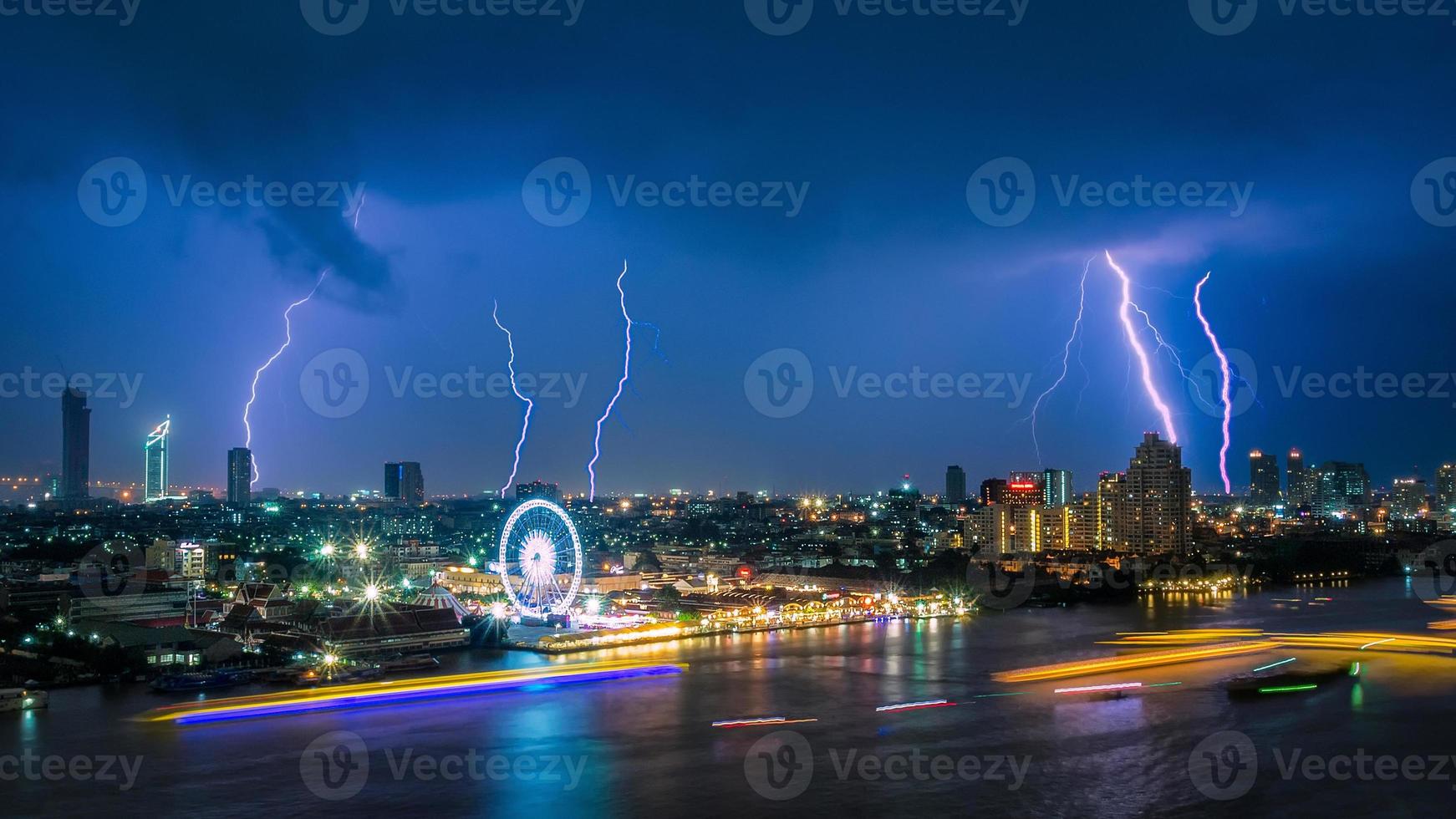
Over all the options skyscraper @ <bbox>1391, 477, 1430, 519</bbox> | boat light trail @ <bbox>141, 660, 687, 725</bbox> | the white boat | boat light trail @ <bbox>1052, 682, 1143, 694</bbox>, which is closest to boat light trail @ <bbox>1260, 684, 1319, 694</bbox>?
boat light trail @ <bbox>1052, 682, 1143, 694</bbox>

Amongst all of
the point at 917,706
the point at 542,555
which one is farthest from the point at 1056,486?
the point at 917,706

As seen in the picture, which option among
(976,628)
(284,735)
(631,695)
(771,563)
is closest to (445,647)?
(631,695)

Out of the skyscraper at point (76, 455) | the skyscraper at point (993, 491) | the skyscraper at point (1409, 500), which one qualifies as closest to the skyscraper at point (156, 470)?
the skyscraper at point (76, 455)

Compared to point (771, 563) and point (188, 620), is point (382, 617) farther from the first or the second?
point (771, 563)

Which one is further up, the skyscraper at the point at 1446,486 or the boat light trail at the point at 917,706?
the skyscraper at the point at 1446,486

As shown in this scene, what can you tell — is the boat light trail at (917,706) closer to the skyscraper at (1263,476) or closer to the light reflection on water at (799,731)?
the light reflection on water at (799,731)
